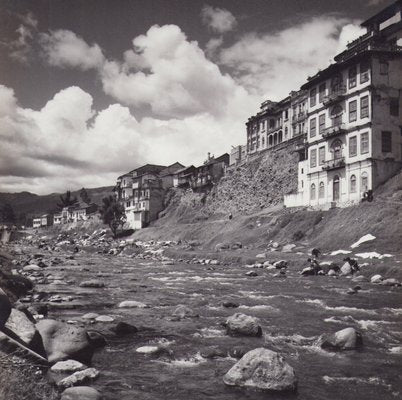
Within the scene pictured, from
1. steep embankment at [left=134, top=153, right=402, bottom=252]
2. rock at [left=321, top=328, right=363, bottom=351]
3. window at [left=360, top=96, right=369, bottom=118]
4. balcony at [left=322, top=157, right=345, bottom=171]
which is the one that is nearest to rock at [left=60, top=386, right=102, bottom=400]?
rock at [left=321, top=328, right=363, bottom=351]

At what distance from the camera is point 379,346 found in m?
11.8

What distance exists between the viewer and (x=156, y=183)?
394 ft

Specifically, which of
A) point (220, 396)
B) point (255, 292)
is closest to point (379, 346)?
point (220, 396)

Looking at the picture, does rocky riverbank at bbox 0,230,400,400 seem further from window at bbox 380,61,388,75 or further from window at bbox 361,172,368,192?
window at bbox 380,61,388,75

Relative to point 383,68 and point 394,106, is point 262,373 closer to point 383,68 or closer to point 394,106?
point 394,106

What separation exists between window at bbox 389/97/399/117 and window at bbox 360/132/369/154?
4.18 metres

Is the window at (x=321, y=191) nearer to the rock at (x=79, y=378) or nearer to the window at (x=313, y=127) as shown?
the window at (x=313, y=127)

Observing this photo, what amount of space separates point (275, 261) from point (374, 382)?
26.6 metres

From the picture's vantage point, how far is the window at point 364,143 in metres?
46.6

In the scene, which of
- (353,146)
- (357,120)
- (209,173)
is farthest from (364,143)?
(209,173)

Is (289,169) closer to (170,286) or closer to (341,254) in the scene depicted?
(341,254)

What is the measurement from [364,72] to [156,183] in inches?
3170

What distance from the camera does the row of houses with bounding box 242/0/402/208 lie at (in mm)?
46438

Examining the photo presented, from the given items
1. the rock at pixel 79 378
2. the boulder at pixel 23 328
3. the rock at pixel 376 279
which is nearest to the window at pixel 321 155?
the rock at pixel 376 279
